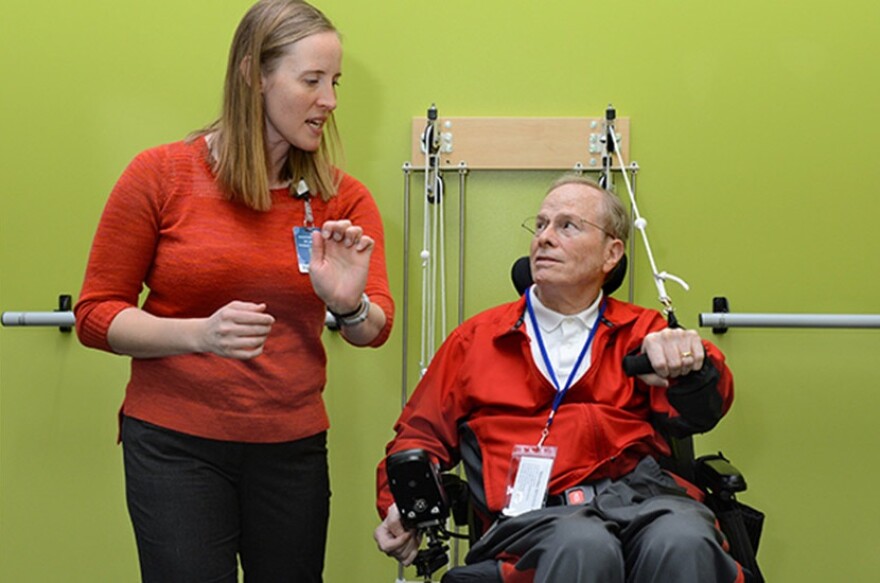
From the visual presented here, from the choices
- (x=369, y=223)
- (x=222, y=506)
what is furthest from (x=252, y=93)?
(x=222, y=506)

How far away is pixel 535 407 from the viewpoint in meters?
2.14

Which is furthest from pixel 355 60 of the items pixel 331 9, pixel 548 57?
pixel 548 57

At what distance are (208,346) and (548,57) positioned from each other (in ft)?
5.12

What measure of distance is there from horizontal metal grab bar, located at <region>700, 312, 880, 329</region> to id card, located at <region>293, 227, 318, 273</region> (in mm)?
1307

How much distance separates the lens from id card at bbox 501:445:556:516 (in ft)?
6.52

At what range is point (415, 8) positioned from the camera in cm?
293

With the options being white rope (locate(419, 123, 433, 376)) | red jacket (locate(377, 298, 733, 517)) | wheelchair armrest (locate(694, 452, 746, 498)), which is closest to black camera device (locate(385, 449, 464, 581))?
red jacket (locate(377, 298, 733, 517))

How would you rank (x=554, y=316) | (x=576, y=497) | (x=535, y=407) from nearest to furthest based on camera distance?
(x=576, y=497)
(x=535, y=407)
(x=554, y=316)

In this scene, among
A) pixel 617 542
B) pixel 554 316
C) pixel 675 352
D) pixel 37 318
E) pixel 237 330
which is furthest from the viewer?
pixel 37 318

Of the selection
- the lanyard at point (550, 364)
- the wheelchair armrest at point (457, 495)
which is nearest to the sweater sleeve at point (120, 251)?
the wheelchair armrest at point (457, 495)

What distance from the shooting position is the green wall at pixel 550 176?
9.46ft

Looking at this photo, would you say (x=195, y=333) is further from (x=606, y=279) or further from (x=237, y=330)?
(x=606, y=279)

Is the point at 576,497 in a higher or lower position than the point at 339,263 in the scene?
lower

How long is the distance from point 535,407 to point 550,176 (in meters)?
0.98
